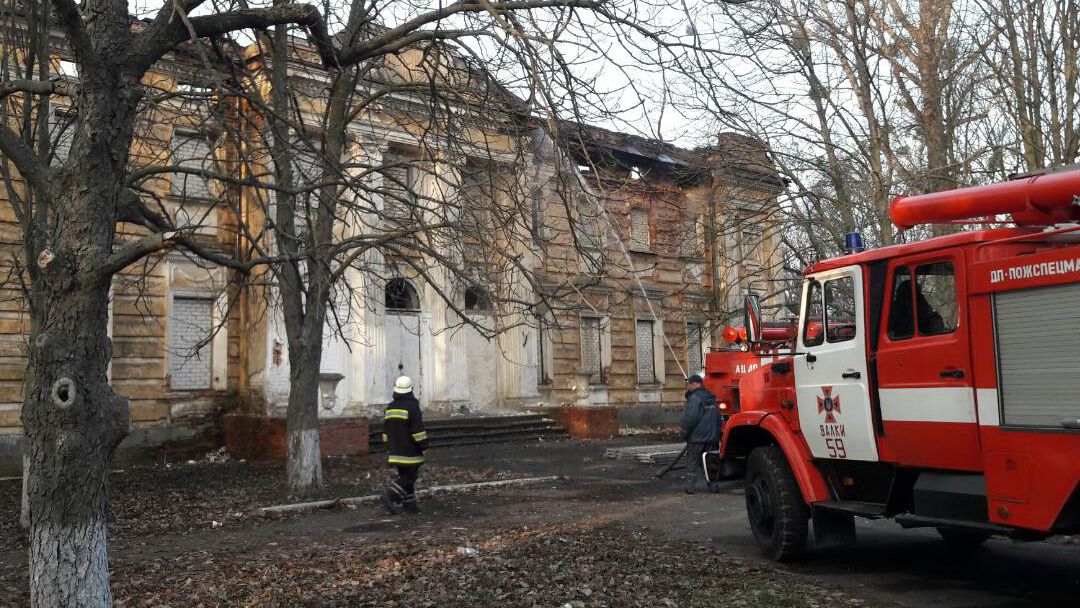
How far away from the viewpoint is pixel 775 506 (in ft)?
28.5

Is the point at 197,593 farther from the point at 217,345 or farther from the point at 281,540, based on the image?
the point at 217,345

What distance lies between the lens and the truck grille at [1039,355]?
237 inches

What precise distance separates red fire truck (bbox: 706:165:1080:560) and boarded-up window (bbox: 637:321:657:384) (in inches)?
832

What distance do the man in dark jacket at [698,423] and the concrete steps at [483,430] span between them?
8.86 meters

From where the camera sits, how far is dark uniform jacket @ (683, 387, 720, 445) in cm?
1468

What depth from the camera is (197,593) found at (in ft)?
24.5

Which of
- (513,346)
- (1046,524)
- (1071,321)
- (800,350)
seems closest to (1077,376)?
(1071,321)

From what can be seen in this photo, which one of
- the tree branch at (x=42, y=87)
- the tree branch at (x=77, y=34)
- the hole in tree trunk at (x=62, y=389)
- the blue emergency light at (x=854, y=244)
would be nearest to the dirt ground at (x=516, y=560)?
the hole in tree trunk at (x=62, y=389)

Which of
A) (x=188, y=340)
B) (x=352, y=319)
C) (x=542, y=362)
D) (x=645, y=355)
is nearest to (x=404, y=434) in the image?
(x=188, y=340)

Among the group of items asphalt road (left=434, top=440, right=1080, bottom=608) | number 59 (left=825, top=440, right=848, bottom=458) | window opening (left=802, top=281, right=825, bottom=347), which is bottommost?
asphalt road (left=434, top=440, right=1080, bottom=608)

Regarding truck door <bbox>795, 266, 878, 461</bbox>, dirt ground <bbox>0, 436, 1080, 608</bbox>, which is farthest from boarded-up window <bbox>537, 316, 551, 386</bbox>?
truck door <bbox>795, 266, 878, 461</bbox>

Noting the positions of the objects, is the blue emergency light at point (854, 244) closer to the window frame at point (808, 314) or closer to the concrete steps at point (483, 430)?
the window frame at point (808, 314)

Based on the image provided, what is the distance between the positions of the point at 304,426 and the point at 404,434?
7.14 feet

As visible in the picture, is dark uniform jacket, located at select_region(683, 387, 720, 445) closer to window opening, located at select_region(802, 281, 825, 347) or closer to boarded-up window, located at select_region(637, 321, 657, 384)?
window opening, located at select_region(802, 281, 825, 347)
